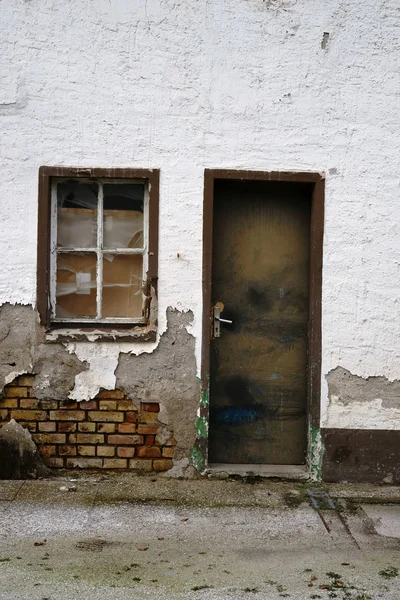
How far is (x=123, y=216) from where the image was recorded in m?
5.45

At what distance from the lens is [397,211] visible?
210 inches

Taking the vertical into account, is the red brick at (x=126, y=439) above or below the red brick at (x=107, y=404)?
below

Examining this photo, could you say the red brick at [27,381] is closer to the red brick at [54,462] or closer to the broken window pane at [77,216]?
the red brick at [54,462]

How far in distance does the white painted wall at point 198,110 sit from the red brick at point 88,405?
0.07 meters

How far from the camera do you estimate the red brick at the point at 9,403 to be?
5.38 meters

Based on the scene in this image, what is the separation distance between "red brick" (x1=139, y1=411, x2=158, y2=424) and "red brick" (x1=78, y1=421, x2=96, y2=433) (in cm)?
35

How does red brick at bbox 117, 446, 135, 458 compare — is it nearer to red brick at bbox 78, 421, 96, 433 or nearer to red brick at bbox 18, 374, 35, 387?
red brick at bbox 78, 421, 96, 433

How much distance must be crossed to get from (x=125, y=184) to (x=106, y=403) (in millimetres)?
1632

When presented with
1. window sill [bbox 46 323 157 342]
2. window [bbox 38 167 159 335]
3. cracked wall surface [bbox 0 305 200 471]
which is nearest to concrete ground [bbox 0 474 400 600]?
cracked wall surface [bbox 0 305 200 471]

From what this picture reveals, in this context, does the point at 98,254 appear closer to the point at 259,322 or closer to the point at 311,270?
the point at 259,322

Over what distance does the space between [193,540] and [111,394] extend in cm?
140

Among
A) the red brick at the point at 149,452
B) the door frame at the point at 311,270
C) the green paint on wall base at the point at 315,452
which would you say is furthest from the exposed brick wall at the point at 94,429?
the green paint on wall base at the point at 315,452

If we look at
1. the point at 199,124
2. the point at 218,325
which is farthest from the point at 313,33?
the point at 218,325

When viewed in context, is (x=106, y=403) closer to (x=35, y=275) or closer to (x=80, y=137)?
(x=35, y=275)
